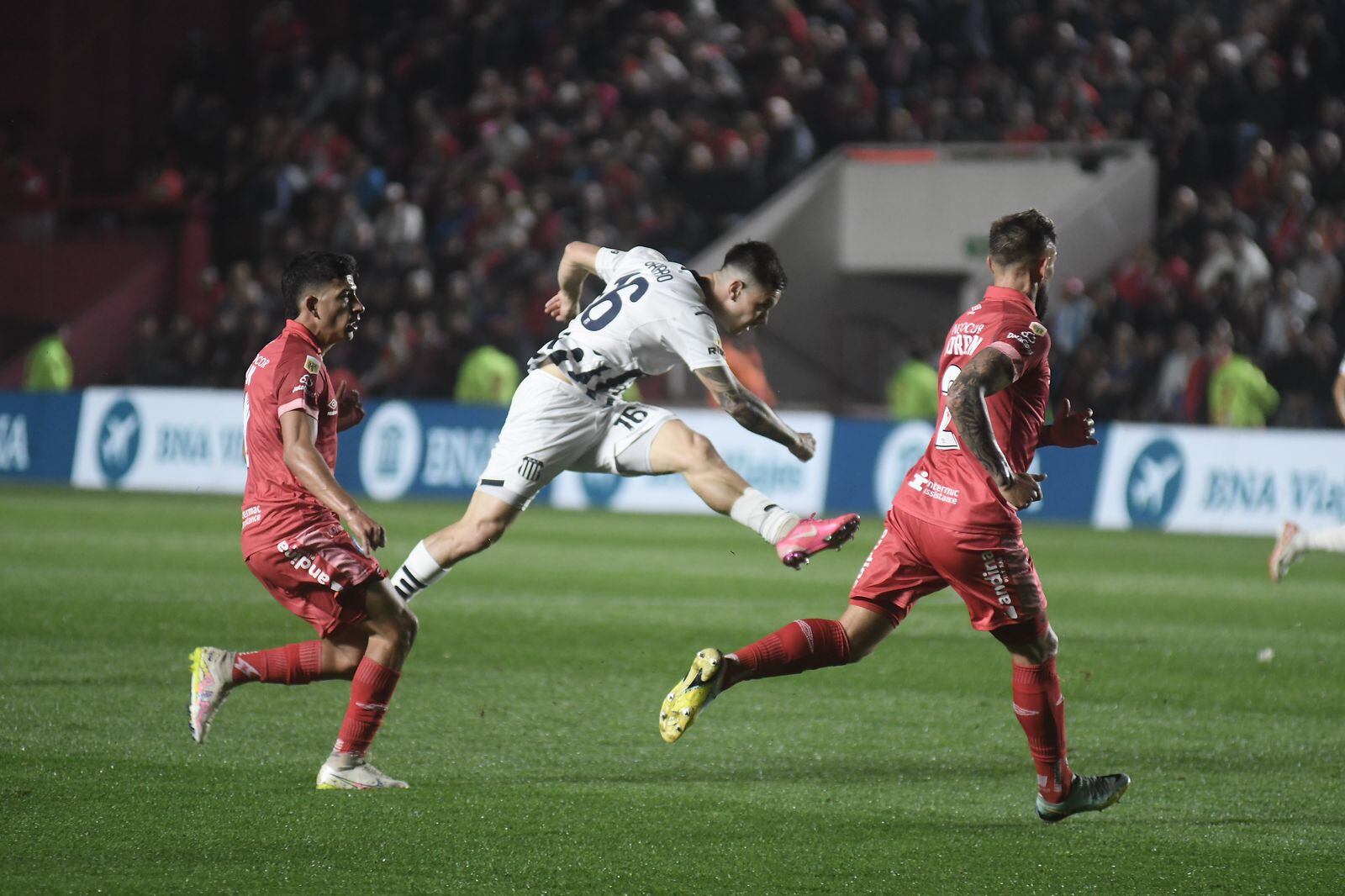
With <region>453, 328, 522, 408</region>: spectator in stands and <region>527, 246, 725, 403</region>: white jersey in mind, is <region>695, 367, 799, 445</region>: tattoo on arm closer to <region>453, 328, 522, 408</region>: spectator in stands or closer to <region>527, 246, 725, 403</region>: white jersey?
<region>527, 246, 725, 403</region>: white jersey

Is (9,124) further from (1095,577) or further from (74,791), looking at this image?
(74,791)

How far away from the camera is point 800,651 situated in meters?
6.43

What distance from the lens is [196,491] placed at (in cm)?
2186

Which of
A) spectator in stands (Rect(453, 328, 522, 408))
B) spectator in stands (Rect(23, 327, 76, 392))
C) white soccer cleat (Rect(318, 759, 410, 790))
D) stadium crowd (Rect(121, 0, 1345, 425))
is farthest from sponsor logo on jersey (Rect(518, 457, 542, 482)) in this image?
spectator in stands (Rect(23, 327, 76, 392))

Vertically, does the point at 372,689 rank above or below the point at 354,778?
above

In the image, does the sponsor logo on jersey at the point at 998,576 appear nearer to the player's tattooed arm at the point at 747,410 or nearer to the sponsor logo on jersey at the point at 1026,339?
the sponsor logo on jersey at the point at 1026,339

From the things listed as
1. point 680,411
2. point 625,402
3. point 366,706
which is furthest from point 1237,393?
point 366,706

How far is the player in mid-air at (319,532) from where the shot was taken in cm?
645

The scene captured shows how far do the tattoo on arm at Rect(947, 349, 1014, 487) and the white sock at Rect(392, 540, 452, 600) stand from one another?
292cm

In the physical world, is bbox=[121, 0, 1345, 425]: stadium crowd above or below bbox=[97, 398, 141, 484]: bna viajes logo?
above

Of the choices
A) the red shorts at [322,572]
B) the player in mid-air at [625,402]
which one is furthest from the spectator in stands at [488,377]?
the red shorts at [322,572]

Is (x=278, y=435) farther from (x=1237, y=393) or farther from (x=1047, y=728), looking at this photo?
(x=1237, y=393)

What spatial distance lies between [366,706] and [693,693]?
119cm

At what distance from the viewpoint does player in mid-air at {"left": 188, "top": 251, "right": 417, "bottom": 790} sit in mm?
6449
